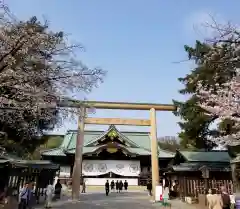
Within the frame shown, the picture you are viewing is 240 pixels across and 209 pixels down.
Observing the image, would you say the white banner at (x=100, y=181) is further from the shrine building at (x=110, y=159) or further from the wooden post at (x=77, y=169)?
the wooden post at (x=77, y=169)

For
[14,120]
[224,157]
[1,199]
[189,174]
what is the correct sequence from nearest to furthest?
[14,120], [1,199], [189,174], [224,157]

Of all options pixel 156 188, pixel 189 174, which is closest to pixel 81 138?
pixel 156 188

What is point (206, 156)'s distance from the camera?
2480 cm

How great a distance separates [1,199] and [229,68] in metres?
10.0

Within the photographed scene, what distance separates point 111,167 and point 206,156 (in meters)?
12.5

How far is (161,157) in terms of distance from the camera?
33.5m

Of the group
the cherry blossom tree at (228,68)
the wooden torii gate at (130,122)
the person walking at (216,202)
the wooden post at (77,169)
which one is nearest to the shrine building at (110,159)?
the wooden torii gate at (130,122)

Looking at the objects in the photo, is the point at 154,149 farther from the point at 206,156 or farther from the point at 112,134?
the point at 112,134

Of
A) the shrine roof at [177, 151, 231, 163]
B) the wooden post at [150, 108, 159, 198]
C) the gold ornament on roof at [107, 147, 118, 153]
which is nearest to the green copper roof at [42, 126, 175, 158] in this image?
the gold ornament on roof at [107, 147, 118, 153]

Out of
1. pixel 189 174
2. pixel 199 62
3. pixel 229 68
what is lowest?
pixel 189 174

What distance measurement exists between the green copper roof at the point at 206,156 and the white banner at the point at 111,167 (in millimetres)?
10105

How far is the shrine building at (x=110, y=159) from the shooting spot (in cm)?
3322

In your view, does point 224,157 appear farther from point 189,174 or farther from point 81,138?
point 81,138

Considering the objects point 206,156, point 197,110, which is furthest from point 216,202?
point 206,156
